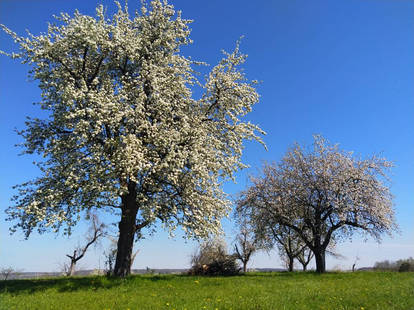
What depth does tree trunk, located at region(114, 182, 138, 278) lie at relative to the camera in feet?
66.7

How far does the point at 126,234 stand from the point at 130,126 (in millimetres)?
7383

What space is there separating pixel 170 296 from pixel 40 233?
9517mm

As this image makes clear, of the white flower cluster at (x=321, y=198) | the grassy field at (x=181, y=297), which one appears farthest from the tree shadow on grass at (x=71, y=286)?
the white flower cluster at (x=321, y=198)

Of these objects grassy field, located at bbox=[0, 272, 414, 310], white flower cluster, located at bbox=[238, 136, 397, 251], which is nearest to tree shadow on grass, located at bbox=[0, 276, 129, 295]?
grassy field, located at bbox=[0, 272, 414, 310]

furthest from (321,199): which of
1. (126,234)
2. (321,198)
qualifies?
(126,234)

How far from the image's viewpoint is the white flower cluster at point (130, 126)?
60.5 feet

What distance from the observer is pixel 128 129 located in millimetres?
20250

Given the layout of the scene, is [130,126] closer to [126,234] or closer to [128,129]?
[128,129]

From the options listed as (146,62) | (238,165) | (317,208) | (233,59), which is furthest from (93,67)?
(317,208)

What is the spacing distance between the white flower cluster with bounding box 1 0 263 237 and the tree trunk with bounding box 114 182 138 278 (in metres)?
0.17

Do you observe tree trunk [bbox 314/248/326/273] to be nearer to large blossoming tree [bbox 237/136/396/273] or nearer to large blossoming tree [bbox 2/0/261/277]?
large blossoming tree [bbox 237/136/396/273]

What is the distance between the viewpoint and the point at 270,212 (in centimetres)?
3359

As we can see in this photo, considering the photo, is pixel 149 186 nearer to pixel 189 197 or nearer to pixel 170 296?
pixel 189 197

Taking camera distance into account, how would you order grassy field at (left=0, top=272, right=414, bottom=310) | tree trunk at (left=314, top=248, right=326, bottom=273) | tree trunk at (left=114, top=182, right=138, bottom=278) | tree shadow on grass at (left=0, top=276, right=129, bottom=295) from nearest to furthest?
1. grassy field at (left=0, top=272, right=414, bottom=310)
2. tree shadow on grass at (left=0, top=276, right=129, bottom=295)
3. tree trunk at (left=114, top=182, right=138, bottom=278)
4. tree trunk at (left=314, top=248, right=326, bottom=273)
